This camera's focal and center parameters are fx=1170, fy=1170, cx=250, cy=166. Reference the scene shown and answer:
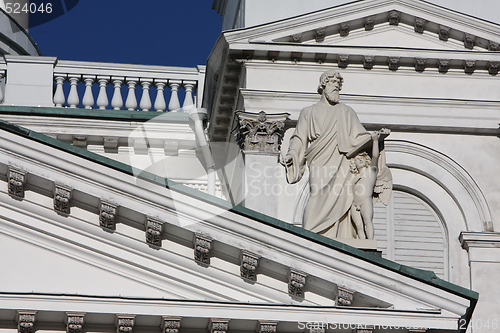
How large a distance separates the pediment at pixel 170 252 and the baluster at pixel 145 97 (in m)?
12.3

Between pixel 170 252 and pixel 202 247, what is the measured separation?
0.50m

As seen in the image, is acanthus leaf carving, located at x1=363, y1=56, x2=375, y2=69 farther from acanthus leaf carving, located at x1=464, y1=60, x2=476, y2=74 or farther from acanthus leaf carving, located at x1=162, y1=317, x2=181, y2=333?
acanthus leaf carving, located at x1=162, y1=317, x2=181, y2=333

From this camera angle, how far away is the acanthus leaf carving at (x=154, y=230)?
15908mm

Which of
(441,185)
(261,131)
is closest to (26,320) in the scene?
(261,131)

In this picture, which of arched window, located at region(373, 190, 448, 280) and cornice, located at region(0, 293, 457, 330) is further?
arched window, located at region(373, 190, 448, 280)

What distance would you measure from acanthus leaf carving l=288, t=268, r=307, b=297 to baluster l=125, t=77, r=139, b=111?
44.4 feet

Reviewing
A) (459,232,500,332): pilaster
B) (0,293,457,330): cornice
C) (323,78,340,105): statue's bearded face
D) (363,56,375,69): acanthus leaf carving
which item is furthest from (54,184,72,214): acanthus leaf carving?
(363,56,375,69): acanthus leaf carving

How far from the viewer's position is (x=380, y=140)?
17062mm

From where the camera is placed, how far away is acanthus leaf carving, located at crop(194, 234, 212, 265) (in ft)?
52.0

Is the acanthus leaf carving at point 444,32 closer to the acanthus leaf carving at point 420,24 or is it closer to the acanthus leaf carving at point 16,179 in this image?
the acanthus leaf carving at point 420,24

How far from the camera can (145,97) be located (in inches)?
1129

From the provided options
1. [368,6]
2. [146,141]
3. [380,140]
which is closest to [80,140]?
[146,141]

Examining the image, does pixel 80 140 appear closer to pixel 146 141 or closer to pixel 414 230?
pixel 146 141

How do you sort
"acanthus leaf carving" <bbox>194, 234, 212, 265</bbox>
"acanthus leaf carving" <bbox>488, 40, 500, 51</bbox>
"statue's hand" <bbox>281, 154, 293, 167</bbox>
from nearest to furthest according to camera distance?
"acanthus leaf carving" <bbox>194, 234, 212, 265</bbox> < "statue's hand" <bbox>281, 154, 293, 167</bbox> < "acanthus leaf carving" <bbox>488, 40, 500, 51</bbox>
